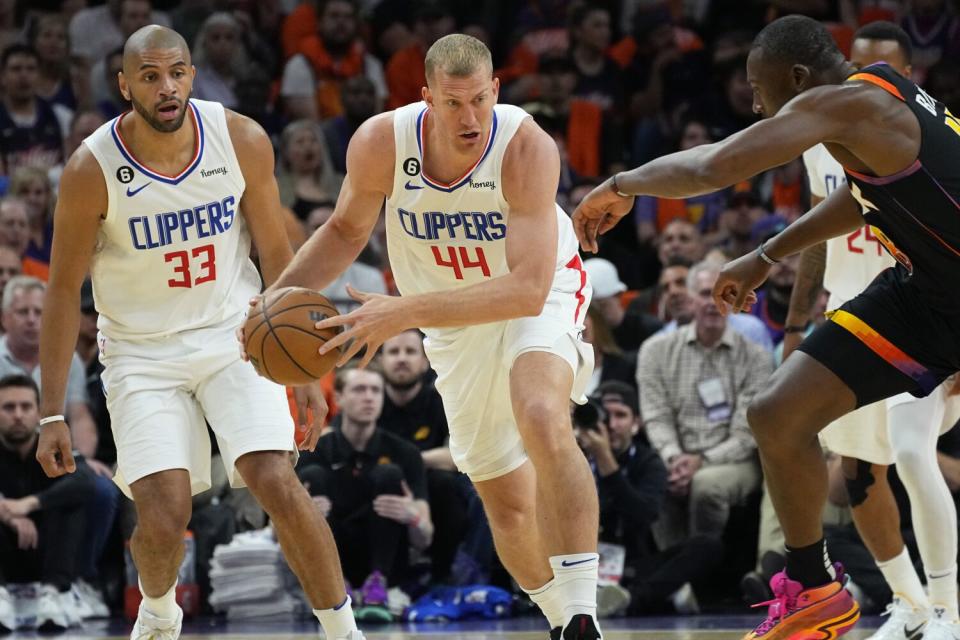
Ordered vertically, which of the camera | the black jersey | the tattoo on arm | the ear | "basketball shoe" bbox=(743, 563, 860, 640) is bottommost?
"basketball shoe" bbox=(743, 563, 860, 640)

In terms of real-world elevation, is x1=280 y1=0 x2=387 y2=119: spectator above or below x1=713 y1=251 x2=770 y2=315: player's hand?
above

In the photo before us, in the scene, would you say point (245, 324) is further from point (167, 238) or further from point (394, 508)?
point (394, 508)

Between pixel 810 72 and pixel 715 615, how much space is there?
397cm

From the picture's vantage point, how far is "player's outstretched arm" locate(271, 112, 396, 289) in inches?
219

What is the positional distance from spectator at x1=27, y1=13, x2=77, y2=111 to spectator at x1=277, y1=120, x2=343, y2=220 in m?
1.94

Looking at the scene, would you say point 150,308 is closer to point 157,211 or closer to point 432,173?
point 157,211

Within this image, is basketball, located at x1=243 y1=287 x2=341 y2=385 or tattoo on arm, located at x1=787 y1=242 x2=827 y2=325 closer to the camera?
basketball, located at x1=243 y1=287 x2=341 y2=385

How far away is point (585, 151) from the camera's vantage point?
1212cm

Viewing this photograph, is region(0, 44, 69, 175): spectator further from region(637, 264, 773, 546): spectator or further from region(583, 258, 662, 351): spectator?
region(637, 264, 773, 546): spectator

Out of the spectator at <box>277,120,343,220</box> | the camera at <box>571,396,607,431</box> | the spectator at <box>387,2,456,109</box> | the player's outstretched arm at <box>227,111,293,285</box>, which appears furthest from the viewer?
the spectator at <box>387,2,456,109</box>

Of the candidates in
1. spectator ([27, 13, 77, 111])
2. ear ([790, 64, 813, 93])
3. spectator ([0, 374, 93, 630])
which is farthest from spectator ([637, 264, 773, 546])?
spectator ([27, 13, 77, 111])

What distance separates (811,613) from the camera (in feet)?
17.3

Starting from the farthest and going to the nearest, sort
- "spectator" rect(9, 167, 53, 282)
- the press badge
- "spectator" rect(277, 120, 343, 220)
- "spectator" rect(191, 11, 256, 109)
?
"spectator" rect(191, 11, 256, 109) < "spectator" rect(277, 120, 343, 220) < "spectator" rect(9, 167, 53, 282) < the press badge

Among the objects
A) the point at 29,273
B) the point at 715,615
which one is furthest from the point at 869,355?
the point at 29,273
